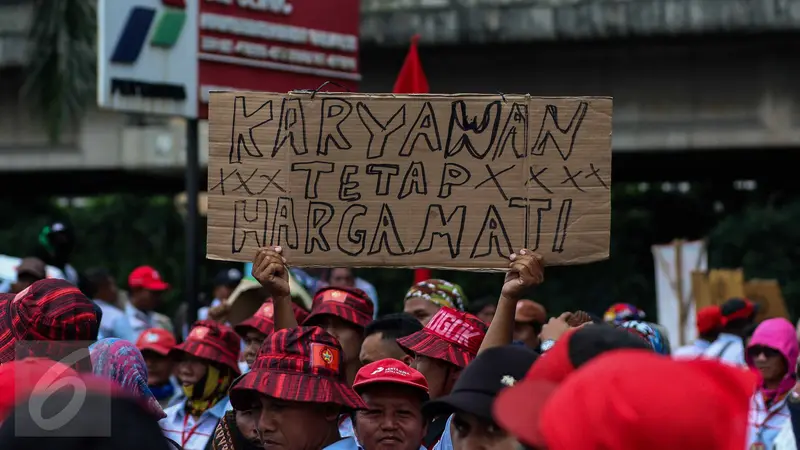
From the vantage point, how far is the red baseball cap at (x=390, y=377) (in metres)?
4.54

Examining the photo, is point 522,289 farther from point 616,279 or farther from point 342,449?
point 616,279

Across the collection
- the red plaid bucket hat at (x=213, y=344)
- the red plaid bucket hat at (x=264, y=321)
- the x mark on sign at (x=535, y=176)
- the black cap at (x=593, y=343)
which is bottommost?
the red plaid bucket hat at (x=213, y=344)

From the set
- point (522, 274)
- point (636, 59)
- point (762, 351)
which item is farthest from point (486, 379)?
point (636, 59)

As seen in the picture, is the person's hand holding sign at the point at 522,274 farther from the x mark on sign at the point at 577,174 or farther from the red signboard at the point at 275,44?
the red signboard at the point at 275,44

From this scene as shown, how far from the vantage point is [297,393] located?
13.7 feet

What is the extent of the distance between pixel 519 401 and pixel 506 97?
2717 millimetres

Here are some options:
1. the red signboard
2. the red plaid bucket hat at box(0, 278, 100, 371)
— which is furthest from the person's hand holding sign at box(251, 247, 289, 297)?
the red signboard

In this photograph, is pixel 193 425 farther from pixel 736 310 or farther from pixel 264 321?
pixel 736 310

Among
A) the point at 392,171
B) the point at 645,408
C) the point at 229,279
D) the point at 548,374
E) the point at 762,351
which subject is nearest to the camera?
the point at 645,408

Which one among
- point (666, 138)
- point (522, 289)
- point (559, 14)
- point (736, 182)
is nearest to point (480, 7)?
point (559, 14)

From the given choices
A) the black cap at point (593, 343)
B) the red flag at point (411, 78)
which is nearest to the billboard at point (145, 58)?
the red flag at point (411, 78)

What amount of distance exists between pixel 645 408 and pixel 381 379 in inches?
90.8

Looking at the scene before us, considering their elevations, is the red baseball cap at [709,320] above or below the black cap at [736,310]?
below

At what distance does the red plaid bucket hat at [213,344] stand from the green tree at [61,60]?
10351mm
